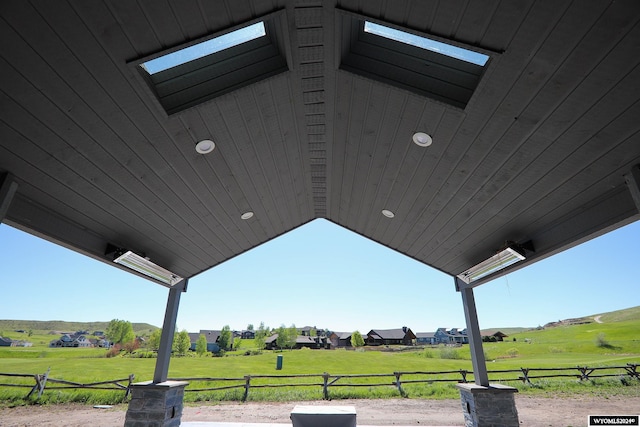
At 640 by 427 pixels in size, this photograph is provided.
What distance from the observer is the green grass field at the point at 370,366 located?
10578 mm

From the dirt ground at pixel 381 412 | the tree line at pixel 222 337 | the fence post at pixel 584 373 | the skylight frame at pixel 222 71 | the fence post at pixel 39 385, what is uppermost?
the skylight frame at pixel 222 71

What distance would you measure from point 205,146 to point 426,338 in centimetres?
5994

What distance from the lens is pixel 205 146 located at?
10.1ft

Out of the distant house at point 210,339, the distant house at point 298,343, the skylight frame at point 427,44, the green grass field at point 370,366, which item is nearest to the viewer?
the skylight frame at point 427,44

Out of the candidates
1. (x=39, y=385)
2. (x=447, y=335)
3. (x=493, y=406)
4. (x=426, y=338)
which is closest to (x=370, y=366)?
(x=39, y=385)

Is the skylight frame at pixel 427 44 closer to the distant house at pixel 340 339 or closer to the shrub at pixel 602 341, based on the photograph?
the shrub at pixel 602 341

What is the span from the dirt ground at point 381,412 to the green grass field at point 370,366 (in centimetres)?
78

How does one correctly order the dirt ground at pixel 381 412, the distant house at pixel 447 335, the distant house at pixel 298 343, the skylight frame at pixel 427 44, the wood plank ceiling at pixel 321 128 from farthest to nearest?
the distant house at pixel 447 335 < the distant house at pixel 298 343 < the dirt ground at pixel 381 412 < the skylight frame at pixel 427 44 < the wood plank ceiling at pixel 321 128

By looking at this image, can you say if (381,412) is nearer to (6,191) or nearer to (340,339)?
(6,191)

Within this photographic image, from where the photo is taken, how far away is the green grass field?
10578 millimetres

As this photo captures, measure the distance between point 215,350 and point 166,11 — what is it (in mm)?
52125

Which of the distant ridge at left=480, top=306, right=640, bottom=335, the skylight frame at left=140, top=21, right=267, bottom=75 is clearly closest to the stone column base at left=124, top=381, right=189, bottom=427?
the skylight frame at left=140, top=21, right=267, bottom=75

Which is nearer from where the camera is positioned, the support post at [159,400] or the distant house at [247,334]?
the support post at [159,400]

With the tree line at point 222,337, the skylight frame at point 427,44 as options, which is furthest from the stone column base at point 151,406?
the tree line at point 222,337
